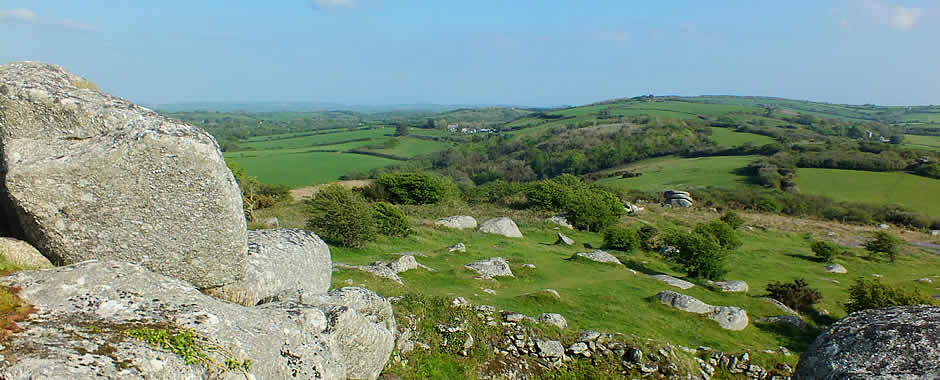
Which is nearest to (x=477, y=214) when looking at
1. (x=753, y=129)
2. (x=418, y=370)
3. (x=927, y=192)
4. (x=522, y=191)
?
(x=522, y=191)

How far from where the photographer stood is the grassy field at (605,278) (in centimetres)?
2173

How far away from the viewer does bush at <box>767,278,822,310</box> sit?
2981cm

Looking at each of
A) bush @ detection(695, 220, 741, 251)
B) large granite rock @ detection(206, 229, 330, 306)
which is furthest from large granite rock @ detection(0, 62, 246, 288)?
bush @ detection(695, 220, 741, 251)

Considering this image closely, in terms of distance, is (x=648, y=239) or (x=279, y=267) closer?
(x=279, y=267)

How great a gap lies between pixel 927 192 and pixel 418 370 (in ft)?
366

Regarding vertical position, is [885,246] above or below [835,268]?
above

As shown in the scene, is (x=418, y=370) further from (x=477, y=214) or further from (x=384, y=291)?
(x=477, y=214)

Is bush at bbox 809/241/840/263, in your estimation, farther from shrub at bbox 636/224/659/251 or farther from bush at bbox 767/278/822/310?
bush at bbox 767/278/822/310

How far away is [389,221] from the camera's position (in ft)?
119

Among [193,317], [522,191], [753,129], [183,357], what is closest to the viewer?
[183,357]

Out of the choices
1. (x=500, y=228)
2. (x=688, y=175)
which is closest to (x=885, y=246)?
(x=500, y=228)

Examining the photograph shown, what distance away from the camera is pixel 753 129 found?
17000 cm

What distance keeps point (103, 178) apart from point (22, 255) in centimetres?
193

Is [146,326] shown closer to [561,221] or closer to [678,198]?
[561,221]
